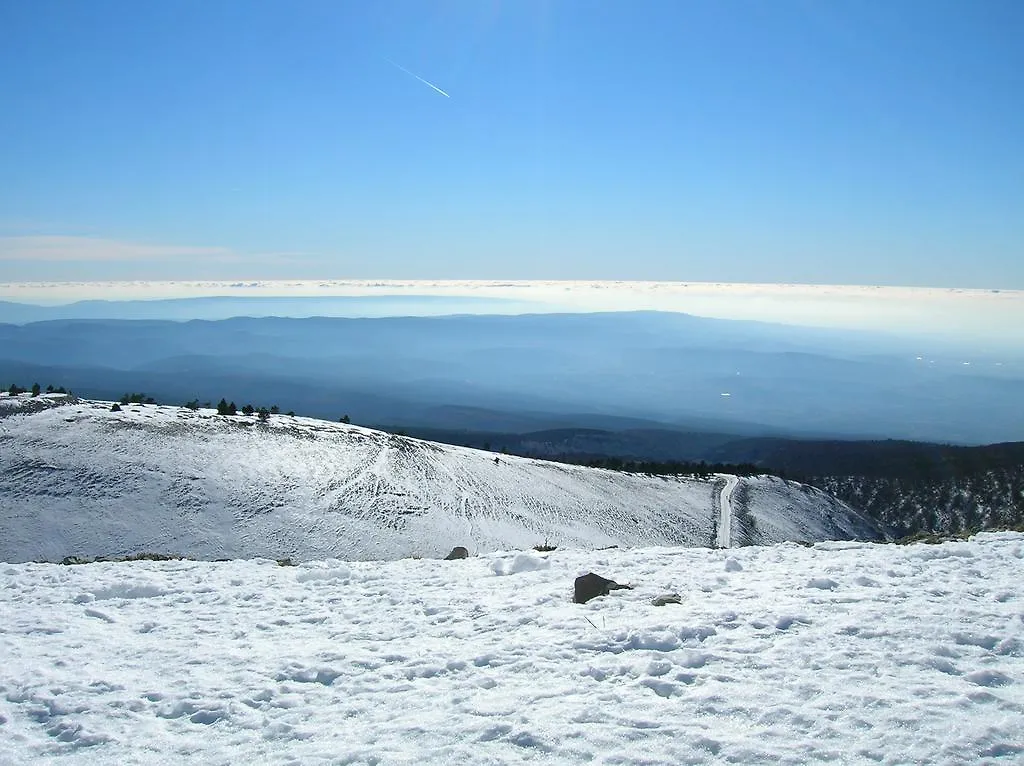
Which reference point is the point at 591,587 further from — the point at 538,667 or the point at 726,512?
the point at 726,512

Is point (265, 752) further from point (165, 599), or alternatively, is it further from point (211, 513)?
point (211, 513)

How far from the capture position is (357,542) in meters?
38.8

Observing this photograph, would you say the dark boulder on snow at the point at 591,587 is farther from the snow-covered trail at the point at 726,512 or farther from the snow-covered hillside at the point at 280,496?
the snow-covered trail at the point at 726,512

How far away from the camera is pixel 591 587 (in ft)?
39.7

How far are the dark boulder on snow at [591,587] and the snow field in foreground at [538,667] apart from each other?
25 cm

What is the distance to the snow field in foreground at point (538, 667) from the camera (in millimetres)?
6570

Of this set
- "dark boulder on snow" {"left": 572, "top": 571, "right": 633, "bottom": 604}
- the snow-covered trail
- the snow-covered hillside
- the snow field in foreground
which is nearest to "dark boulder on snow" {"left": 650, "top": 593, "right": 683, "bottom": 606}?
the snow field in foreground

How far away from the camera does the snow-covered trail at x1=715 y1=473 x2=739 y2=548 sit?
54.8 metres

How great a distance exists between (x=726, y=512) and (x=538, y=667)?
59.2 metres

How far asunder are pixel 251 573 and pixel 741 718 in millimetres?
12058

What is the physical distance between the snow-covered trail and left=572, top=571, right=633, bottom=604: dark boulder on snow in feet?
141

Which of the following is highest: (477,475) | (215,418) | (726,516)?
(215,418)

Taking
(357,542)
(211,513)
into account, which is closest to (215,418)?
(211,513)

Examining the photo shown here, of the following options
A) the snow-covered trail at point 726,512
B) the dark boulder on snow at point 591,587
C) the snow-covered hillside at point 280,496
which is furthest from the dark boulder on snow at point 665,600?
the snow-covered trail at point 726,512
